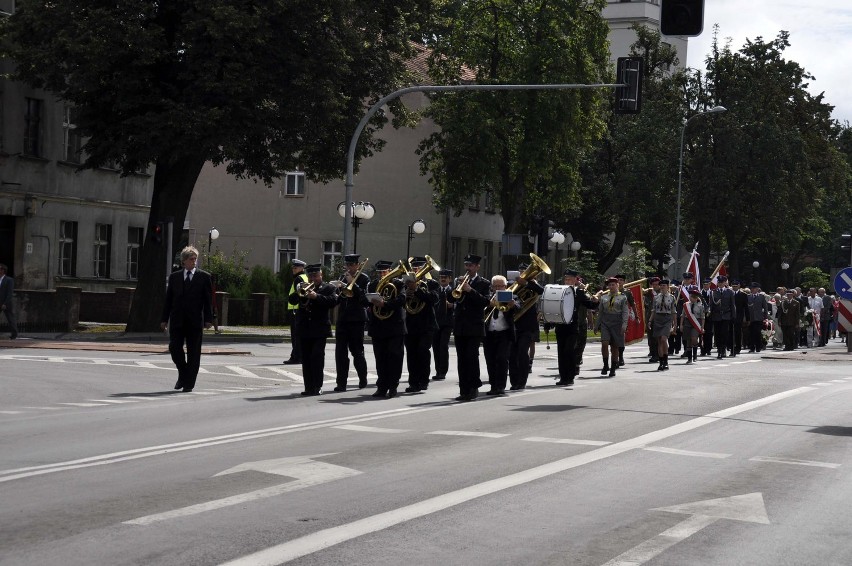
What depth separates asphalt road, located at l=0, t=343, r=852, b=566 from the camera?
7.67 meters

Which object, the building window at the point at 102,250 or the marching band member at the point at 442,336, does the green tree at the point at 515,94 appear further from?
the marching band member at the point at 442,336

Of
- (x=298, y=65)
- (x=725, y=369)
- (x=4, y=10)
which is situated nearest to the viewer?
(x=725, y=369)

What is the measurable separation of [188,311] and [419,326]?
3052 mm

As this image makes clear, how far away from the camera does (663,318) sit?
28.0 metres

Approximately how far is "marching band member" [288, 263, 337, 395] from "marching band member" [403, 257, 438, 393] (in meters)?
1.03

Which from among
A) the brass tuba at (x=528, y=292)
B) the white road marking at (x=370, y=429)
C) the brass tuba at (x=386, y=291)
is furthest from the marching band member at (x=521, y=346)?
the white road marking at (x=370, y=429)

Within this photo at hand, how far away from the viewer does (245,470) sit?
413 inches

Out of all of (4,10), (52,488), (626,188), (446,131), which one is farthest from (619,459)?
(626,188)

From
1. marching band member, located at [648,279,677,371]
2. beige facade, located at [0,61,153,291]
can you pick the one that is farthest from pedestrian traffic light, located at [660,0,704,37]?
beige facade, located at [0,61,153,291]

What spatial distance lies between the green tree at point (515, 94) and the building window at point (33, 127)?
589 inches

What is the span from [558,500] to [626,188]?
57.6 m

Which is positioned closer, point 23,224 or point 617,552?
point 617,552

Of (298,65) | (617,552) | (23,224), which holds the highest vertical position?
(298,65)

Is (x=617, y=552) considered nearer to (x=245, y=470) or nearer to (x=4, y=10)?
(x=245, y=470)
